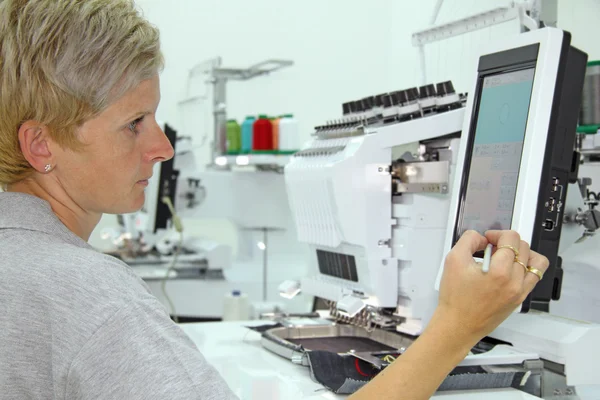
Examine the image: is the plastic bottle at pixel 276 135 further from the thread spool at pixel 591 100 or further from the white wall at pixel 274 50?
the thread spool at pixel 591 100

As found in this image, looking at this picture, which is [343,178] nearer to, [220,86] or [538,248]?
[538,248]

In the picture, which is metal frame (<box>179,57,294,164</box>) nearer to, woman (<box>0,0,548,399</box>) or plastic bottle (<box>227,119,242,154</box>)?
plastic bottle (<box>227,119,242,154</box>)

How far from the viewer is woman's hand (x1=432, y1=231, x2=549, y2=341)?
0.94m

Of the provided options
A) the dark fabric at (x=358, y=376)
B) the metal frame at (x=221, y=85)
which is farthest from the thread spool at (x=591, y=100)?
the metal frame at (x=221, y=85)

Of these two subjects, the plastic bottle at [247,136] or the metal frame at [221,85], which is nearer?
the plastic bottle at [247,136]

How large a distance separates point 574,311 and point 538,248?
52 cm

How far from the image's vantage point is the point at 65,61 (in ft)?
3.03

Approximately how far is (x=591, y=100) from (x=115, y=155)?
1.34m

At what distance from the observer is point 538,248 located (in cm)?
142

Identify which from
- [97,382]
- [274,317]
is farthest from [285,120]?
[97,382]

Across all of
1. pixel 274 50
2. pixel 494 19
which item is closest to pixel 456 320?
pixel 494 19

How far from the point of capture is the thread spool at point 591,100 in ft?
6.24

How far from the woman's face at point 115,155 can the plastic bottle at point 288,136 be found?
10.9 feet

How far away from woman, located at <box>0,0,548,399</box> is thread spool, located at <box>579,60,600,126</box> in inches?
39.9
